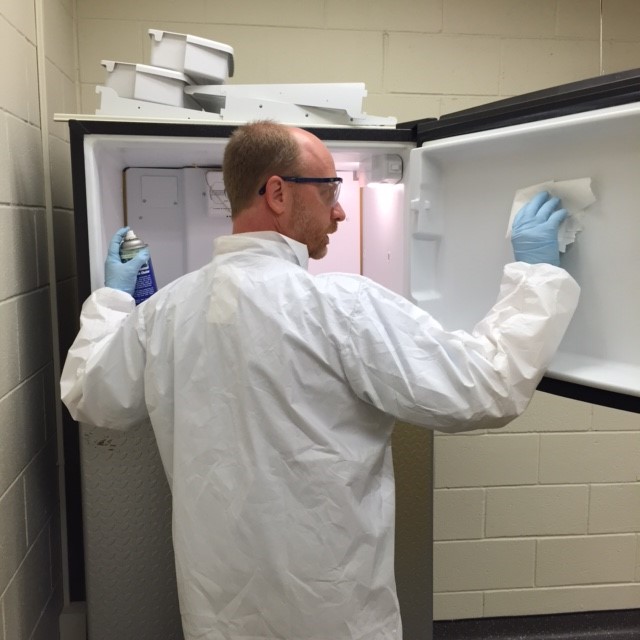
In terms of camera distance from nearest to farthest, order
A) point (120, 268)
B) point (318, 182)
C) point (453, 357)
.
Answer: point (453, 357) < point (318, 182) < point (120, 268)

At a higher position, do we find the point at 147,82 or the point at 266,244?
the point at 147,82

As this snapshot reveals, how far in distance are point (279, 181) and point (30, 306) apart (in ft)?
2.62

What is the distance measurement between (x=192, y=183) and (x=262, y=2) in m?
0.65

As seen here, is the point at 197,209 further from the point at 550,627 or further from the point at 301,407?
the point at 550,627

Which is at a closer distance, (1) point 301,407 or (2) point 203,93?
(1) point 301,407

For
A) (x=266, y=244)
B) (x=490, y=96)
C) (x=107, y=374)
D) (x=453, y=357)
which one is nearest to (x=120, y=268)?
(x=107, y=374)

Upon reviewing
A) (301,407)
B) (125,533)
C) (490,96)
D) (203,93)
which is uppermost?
(490,96)

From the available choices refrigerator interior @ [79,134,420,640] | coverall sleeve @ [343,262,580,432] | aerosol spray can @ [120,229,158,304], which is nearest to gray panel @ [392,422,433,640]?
refrigerator interior @ [79,134,420,640]

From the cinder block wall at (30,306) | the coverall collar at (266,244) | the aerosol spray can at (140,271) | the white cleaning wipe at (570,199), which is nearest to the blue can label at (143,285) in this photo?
the aerosol spray can at (140,271)

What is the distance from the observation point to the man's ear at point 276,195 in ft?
3.95

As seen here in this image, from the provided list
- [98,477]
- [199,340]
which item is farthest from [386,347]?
[98,477]

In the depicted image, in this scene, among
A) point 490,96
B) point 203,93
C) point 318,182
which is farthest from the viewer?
point 490,96

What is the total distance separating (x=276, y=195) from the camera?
4.00 ft

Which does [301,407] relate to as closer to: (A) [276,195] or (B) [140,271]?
(A) [276,195]
